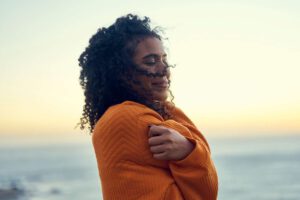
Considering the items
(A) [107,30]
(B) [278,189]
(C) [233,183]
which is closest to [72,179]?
(C) [233,183]

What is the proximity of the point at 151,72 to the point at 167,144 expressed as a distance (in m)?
0.28

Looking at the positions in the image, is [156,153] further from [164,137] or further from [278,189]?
[278,189]

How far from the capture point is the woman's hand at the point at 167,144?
1.85 meters

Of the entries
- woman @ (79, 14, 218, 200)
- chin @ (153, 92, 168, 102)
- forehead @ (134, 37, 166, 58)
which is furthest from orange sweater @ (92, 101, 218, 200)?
forehead @ (134, 37, 166, 58)

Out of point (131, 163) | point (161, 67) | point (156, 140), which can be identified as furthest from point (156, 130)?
point (161, 67)

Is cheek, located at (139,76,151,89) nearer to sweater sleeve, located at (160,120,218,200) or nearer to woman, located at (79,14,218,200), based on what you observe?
woman, located at (79,14,218,200)

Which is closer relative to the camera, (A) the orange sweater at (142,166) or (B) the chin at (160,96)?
(A) the orange sweater at (142,166)

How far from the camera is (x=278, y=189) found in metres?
21.8

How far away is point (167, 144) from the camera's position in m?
1.85

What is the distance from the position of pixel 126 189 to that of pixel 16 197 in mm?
17541

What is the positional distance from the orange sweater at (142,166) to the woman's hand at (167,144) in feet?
0.07

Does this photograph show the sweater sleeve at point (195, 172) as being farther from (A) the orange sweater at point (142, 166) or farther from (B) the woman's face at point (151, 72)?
(B) the woman's face at point (151, 72)

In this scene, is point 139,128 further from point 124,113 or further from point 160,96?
point 160,96

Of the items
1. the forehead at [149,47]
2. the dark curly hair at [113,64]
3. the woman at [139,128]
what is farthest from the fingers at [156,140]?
the forehead at [149,47]
